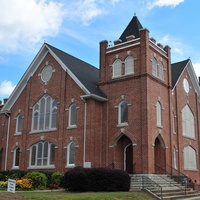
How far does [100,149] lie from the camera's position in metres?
25.1

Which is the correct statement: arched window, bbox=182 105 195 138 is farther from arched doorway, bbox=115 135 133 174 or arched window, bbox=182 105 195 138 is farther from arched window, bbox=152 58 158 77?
arched doorway, bbox=115 135 133 174

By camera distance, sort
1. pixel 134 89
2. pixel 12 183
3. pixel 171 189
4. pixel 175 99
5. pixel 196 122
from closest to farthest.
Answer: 1. pixel 12 183
2. pixel 171 189
3. pixel 134 89
4. pixel 175 99
5. pixel 196 122

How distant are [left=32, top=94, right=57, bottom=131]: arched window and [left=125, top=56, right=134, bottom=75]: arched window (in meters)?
6.72

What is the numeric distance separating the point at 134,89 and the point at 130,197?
32.2 feet

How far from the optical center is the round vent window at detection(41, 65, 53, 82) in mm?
29125

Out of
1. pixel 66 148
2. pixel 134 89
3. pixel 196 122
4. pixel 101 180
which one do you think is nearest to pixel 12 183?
pixel 101 180

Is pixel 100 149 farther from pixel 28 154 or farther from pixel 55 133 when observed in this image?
pixel 28 154

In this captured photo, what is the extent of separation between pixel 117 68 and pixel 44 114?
7.47m

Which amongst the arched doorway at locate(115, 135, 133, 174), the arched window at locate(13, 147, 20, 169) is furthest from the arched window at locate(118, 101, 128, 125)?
the arched window at locate(13, 147, 20, 169)

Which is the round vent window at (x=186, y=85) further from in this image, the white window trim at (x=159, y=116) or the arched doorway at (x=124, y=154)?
the arched doorway at (x=124, y=154)

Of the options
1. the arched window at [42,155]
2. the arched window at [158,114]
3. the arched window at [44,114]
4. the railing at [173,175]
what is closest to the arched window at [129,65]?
the arched window at [158,114]

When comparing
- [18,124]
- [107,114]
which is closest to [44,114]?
[18,124]

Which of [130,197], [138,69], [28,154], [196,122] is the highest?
[138,69]

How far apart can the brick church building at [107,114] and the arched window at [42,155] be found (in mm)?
47
